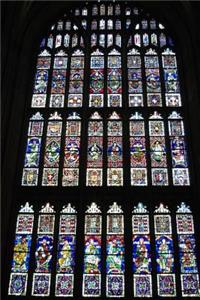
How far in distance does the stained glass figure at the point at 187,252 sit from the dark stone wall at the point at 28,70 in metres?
0.21

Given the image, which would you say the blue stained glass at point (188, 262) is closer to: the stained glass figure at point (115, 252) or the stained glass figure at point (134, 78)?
the stained glass figure at point (115, 252)

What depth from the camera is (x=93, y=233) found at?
34.3ft

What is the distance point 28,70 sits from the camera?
13.1 m

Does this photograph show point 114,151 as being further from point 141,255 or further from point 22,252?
point 22,252

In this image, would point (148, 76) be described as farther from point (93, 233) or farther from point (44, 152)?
point (93, 233)

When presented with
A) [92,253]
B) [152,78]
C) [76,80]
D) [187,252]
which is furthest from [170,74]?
[92,253]

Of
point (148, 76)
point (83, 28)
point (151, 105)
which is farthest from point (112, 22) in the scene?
point (151, 105)

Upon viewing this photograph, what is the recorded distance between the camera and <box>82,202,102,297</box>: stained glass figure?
983 cm

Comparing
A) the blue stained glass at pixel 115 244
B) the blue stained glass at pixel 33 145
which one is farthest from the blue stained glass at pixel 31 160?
the blue stained glass at pixel 115 244

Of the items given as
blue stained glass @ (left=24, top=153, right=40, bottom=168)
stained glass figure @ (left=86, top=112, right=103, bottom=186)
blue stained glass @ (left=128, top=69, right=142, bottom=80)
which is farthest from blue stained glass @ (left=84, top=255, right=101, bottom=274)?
blue stained glass @ (left=128, top=69, right=142, bottom=80)

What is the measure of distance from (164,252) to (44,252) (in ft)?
7.38

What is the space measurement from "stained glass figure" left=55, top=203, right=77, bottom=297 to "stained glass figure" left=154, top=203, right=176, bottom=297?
1579 mm

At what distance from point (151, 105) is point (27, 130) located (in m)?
2.84

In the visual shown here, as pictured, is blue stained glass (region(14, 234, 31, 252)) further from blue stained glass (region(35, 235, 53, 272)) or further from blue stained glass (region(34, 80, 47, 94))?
blue stained glass (region(34, 80, 47, 94))
